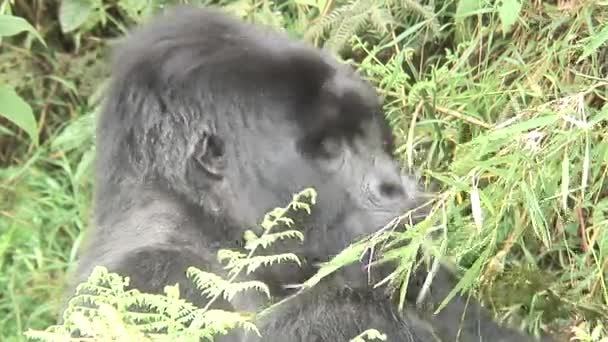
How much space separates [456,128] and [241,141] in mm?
811

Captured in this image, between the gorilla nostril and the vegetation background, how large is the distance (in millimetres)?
118

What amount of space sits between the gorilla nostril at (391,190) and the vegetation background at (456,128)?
0.39ft

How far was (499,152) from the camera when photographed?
2.10 metres

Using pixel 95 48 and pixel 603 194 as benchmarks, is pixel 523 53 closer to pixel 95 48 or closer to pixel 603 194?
pixel 603 194

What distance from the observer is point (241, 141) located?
2256 mm

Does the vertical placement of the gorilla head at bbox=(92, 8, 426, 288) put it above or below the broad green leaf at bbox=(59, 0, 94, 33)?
above

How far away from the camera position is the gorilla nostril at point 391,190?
2.26 meters

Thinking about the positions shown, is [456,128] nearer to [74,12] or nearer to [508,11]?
[508,11]

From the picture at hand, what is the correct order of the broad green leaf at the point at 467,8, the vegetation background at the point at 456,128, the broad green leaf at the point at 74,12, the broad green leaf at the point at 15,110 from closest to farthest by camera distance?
the vegetation background at the point at 456,128
the broad green leaf at the point at 15,110
the broad green leaf at the point at 467,8
the broad green leaf at the point at 74,12

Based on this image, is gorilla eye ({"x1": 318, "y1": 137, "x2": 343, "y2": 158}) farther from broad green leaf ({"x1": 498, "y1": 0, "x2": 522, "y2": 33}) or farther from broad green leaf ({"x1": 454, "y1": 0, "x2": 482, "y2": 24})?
broad green leaf ({"x1": 454, "y1": 0, "x2": 482, "y2": 24})

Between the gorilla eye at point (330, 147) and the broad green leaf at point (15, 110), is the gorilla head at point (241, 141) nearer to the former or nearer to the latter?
the gorilla eye at point (330, 147)

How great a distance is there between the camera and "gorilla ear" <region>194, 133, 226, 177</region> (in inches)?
88.7

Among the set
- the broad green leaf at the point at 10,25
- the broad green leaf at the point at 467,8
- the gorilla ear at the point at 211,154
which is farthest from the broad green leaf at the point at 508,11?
the broad green leaf at the point at 10,25

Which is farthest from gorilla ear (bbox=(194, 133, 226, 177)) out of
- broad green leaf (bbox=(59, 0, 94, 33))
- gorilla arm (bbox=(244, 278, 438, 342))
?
broad green leaf (bbox=(59, 0, 94, 33))
